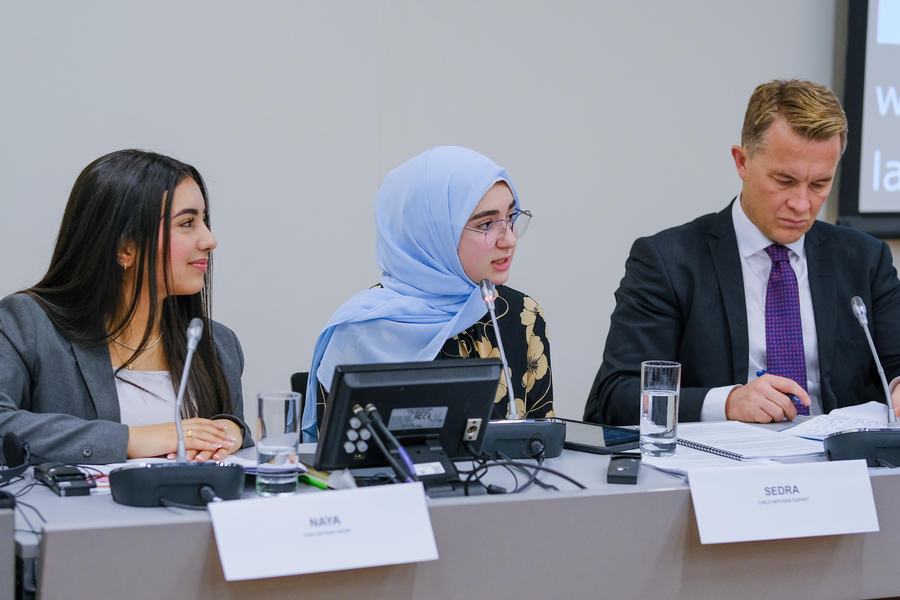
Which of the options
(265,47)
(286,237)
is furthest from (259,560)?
(265,47)

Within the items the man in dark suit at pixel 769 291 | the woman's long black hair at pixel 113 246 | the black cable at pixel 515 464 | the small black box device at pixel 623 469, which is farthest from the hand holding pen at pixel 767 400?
the woman's long black hair at pixel 113 246

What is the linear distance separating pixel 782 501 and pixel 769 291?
102 cm

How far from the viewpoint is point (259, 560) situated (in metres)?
0.85

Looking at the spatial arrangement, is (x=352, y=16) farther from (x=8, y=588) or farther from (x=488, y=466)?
(x=8, y=588)

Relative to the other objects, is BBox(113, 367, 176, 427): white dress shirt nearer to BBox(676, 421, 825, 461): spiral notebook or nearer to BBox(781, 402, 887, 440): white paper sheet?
BBox(676, 421, 825, 461): spiral notebook

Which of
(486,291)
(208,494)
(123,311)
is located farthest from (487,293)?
(123,311)

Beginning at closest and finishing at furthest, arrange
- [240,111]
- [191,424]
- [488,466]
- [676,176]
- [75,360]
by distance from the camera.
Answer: [488,466]
[191,424]
[75,360]
[240,111]
[676,176]

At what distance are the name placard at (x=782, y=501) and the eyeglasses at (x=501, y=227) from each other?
800mm

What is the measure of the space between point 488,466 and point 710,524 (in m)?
0.30

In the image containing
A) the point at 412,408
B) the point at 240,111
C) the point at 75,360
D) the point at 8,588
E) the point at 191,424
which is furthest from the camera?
the point at 240,111

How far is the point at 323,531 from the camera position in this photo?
2.93 ft

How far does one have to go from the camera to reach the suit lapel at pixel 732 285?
1.97m

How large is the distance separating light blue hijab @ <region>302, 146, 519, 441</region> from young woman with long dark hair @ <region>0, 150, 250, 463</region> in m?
0.24

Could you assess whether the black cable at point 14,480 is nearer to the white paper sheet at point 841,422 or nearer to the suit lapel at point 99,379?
the suit lapel at point 99,379
